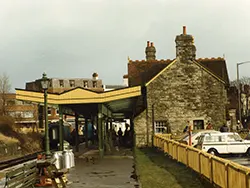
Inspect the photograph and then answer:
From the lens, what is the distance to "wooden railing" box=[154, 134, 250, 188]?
30.9ft

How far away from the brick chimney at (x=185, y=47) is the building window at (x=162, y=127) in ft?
17.5

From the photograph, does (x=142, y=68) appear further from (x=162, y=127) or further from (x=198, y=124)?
(x=198, y=124)

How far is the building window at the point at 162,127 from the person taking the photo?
3341 cm

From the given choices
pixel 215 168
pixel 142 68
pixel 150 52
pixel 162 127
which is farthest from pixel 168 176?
pixel 150 52

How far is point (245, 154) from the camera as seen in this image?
22.7 metres

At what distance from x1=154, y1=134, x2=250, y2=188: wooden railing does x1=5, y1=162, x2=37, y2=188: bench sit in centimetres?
494

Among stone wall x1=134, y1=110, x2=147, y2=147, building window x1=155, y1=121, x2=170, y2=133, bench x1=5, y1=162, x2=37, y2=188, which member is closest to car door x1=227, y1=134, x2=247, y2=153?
building window x1=155, y1=121, x2=170, y2=133

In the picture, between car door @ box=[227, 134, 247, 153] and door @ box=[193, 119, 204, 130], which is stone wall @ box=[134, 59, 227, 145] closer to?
door @ box=[193, 119, 204, 130]

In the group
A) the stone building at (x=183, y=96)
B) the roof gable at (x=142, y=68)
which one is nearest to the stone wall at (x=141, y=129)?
the stone building at (x=183, y=96)

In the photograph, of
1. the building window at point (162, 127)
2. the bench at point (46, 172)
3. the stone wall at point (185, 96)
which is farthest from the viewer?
the stone wall at point (185, 96)

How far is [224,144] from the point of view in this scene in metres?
22.5

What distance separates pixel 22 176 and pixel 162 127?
24105 millimetres

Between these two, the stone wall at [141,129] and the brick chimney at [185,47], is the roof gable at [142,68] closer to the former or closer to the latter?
the brick chimney at [185,47]

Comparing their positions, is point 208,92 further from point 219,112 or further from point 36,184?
point 36,184
